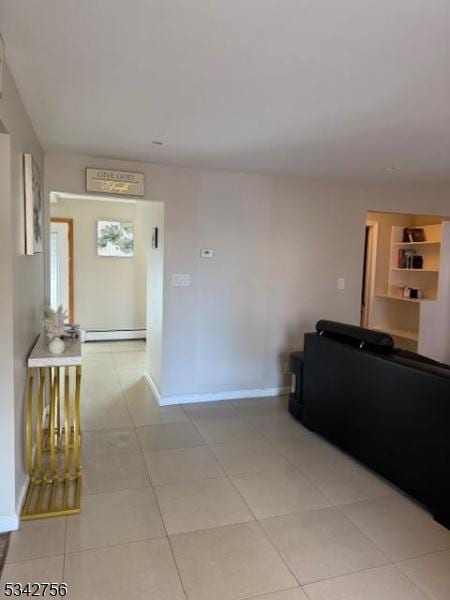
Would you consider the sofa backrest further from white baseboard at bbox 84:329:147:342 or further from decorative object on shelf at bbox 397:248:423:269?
white baseboard at bbox 84:329:147:342

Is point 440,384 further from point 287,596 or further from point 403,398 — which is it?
point 287,596

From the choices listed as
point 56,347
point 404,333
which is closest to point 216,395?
point 56,347

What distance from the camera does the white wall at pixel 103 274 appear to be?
669 cm

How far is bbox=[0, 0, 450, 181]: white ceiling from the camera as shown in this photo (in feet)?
4.94

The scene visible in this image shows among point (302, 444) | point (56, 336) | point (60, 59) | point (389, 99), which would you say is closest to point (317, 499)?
point (302, 444)

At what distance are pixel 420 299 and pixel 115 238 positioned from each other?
466cm

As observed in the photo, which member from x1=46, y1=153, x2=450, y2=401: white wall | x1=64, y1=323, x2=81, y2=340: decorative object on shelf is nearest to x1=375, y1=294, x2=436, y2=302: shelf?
x1=46, y1=153, x2=450, y2=401: white wall

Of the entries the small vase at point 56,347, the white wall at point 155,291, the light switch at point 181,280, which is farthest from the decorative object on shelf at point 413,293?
the small vase at point 56,347

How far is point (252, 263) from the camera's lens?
4.24m

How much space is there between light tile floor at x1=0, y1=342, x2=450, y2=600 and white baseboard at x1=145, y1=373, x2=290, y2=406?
61 cm

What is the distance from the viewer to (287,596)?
1.78m

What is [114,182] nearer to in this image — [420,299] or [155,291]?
[155,291]

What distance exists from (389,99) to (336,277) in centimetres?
248

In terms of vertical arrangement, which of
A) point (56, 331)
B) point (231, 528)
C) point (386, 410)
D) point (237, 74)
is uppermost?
point (237, 74)
